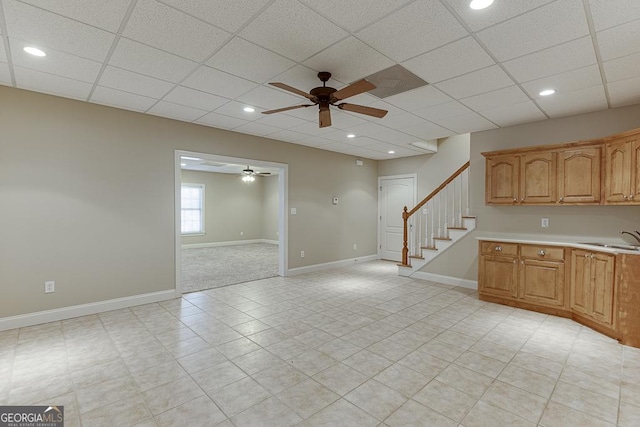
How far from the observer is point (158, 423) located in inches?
74.9

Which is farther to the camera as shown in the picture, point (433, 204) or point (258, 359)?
point (433, 204)

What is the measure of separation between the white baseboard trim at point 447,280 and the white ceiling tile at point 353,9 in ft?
15.3

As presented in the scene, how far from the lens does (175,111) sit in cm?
412

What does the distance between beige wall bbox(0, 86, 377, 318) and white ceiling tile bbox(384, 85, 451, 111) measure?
9.47 ft

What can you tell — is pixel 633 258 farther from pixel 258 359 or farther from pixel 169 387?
pixel 169 387

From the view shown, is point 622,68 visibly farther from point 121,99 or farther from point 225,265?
point 225,265

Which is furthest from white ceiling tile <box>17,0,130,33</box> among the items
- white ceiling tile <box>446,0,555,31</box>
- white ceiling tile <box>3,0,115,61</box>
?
white ceiling tile <box>446,0,555,31</box>

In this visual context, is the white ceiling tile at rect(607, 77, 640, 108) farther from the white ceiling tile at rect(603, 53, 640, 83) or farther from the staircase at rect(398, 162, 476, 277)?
the staircase at rect(398, 162, 476, 277)

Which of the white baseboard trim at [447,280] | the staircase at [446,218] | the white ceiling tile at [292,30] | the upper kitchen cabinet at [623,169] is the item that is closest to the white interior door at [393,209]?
the staircase at [446,218]

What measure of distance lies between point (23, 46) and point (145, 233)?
8.10 feet

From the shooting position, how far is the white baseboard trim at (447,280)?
523 cm

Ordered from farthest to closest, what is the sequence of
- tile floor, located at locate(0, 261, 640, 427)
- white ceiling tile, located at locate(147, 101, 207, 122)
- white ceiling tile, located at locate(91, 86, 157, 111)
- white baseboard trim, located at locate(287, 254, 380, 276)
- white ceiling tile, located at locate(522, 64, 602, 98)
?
white baseboard trim, located at locate(287, 254, 380, 276) → white ceiling tile, located at locate(147, 101, 207, 122) → white ceiling tile, located at locate(91, 86, 157, 111) → white ceiling tile, located at locate(522, 64, 602, 98) → tile floor, located at locate(0, 261, 640, 427)

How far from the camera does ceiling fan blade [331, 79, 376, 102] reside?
2.46 metres

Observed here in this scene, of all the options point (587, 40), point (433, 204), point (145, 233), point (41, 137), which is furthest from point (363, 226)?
point (41, 137)
